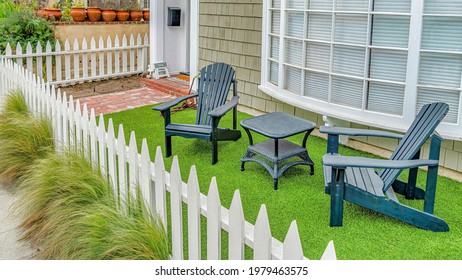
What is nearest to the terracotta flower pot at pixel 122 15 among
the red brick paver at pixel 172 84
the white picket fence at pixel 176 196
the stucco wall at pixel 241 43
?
the red brick paver at pixel 172 84

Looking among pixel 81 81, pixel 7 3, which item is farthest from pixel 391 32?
pixel 7 3

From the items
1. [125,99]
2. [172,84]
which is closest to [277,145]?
[125,99]

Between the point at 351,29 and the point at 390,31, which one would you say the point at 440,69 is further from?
the point at 351,29

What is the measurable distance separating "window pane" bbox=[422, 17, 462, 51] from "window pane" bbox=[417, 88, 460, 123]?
1.23 ft

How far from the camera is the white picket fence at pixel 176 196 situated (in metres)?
2.44

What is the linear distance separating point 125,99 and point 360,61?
14.9 feet

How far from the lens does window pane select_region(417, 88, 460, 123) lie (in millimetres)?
4664

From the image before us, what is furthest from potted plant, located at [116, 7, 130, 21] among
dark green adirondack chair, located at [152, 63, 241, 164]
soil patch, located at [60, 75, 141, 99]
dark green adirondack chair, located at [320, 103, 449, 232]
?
dark green adirondack chair, located at [320, 103, 449, 232]

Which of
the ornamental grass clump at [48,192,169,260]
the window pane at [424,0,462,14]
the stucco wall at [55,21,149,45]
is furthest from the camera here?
the stucco wall at [55,21,149,45]

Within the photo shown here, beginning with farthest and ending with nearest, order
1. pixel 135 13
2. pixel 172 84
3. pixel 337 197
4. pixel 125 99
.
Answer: pixel 135 13, pixel 172 84, pixel 125 99, pixel 337 197

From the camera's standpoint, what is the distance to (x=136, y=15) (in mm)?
11539

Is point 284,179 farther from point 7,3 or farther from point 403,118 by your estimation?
point 7,3

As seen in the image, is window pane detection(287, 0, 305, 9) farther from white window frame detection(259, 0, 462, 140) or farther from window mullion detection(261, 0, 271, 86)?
window mullion detection(261, 0, 271, 86)
